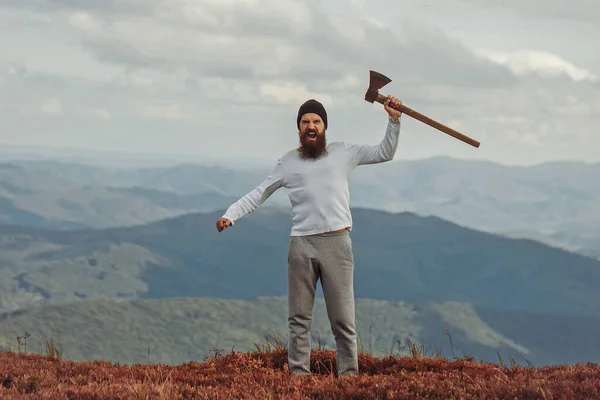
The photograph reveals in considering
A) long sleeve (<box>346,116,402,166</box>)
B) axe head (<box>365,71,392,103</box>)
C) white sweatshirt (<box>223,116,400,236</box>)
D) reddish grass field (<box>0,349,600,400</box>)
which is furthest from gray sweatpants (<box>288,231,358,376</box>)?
axe head (<box>365,71,392,103</box>)

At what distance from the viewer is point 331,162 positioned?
10016 mm

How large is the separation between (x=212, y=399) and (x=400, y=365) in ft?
12.8

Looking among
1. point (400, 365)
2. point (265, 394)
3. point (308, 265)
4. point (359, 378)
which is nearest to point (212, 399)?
point (265, 394)

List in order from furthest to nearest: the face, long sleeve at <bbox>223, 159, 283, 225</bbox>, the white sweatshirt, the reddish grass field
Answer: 1. long sleeve at <bbox>223, 159, 283, 225</bbox>
2. the face
3. the white sweatshirt
4. the reddish grass field

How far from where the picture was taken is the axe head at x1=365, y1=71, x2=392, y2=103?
10.0 m

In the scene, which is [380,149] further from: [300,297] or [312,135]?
[300,297]

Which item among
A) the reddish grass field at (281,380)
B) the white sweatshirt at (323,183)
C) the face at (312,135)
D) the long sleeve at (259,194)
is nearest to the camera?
the reddish grass field at (281,380)

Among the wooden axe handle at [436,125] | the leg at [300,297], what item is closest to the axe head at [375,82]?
the wooden axe handle at [436,125]

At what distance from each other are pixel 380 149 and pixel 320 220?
119 cm

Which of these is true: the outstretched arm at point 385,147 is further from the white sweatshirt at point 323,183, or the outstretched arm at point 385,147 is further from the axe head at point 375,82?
the axe head at point 375,82

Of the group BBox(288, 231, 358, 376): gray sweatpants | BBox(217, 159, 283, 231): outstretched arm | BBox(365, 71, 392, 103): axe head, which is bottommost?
BBox(288, 231, 358, 376): gray sweatpants

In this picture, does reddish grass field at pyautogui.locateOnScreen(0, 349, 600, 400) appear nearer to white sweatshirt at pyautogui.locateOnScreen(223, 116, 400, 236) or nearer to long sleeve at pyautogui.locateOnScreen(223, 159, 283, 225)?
white sweatshirt at pyautogui.locateOnScreen(223, 116, 400, 236)

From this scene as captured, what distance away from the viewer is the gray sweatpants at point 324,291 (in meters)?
9.88

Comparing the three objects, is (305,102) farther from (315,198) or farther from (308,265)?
(308,265)
